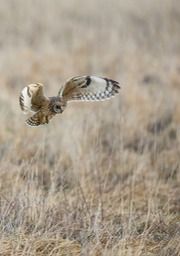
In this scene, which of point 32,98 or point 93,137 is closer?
point 32,98

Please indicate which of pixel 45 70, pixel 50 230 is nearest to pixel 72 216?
pixel 50 230

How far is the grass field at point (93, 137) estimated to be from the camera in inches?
121

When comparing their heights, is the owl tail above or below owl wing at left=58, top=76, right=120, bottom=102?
below

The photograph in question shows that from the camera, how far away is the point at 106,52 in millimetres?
8938

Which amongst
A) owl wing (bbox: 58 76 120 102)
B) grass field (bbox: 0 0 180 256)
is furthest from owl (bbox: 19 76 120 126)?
grass field (bbox: 0 0 180 256)

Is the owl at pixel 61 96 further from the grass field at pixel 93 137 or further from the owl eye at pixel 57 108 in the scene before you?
the grass field at pixel 93 137

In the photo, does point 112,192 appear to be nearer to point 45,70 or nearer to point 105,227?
point 105,227

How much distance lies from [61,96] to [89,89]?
124 mm

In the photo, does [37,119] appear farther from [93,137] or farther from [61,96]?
[93,137]

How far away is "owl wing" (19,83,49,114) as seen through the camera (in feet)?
7.81

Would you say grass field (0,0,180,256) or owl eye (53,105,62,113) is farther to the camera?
grass field (0,0,180,256)

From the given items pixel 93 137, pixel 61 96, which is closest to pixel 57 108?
pixel 61 96

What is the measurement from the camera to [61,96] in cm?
242

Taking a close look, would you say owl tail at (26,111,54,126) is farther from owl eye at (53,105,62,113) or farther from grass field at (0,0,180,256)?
grass field at (0,0,180,256)
